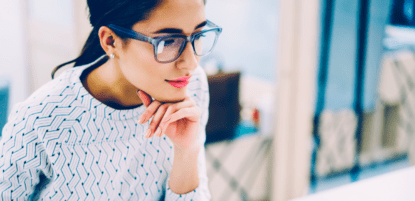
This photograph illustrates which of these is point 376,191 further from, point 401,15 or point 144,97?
point 401,15

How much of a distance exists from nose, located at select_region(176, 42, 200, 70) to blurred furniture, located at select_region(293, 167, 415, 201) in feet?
1.30

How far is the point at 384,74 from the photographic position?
2.82 metres

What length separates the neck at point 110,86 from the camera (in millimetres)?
773

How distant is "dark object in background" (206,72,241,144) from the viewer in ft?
6.43

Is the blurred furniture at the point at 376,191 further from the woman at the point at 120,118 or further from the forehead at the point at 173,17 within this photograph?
the forehead at the point at 173,17

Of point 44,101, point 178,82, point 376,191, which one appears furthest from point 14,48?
point 376,191

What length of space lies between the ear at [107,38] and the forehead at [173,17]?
6 centimetres

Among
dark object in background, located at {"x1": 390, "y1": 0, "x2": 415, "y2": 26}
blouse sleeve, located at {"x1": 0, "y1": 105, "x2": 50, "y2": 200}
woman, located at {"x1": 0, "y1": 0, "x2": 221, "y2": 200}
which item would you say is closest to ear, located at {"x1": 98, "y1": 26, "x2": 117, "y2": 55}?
woman, located at {"x1": 0, "y1": 0, "x2": 221, "y2": 200}

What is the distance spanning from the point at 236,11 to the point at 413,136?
6.89 feet

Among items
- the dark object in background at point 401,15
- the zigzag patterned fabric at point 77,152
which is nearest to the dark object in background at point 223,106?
the zigzag patterned fabric at point 77,152

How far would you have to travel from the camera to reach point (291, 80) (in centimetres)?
215

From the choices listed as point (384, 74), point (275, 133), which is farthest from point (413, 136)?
point (275, 133)

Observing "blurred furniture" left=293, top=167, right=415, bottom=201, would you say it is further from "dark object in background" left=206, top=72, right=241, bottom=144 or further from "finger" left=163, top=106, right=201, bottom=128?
"dark object in background" left=206, top=72, right=241, bottom=144

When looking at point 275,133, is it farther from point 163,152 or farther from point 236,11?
point 163,152
